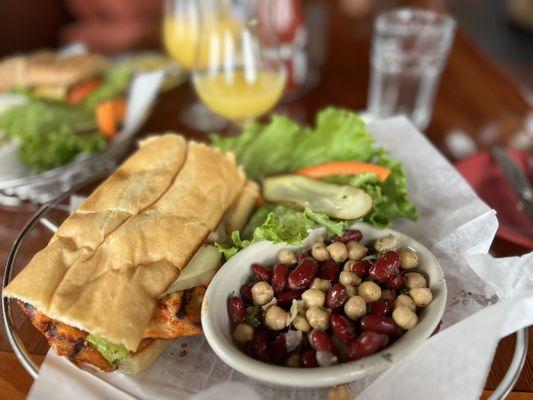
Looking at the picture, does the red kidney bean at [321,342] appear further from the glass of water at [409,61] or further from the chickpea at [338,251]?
the glass of water at [409,61]

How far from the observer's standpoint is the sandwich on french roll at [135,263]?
127 centimetres

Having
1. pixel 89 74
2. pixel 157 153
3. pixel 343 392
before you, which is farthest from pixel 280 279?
pixel 89 74

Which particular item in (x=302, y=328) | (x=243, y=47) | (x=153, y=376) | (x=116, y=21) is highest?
(x=243, y=47)

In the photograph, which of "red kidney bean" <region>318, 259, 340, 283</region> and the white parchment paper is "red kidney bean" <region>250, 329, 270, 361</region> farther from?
"red kidney bean" <region>318, 259, 340, 283</region>

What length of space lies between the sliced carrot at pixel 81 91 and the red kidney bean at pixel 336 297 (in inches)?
74.6

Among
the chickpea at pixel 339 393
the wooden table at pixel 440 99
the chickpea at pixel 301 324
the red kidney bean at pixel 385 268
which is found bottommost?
the wooden table at pixel 440 99

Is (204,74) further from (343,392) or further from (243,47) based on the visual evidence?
(343,392)

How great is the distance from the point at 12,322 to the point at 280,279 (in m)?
0.70

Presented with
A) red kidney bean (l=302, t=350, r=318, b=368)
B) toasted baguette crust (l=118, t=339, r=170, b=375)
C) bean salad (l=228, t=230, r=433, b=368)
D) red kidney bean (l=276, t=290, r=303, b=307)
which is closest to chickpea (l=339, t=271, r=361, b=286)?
bean salad (l=228, t=230, r=433, b=368)

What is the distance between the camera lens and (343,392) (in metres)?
1.22

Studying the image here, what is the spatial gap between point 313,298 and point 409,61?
5.96 feet

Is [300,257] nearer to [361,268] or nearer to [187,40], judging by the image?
[361,268]

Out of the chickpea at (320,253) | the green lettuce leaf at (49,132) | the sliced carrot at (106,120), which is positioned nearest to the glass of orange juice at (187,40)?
the sliced carrot at (106,120)

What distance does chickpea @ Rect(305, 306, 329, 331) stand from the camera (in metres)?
1.28
